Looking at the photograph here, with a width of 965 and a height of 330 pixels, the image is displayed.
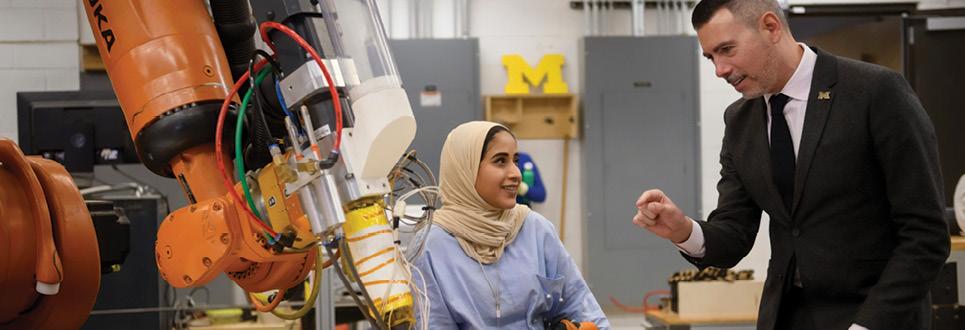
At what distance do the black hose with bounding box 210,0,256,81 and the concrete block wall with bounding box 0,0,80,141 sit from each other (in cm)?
516

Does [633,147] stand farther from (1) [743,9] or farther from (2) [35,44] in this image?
(1) [743,9]

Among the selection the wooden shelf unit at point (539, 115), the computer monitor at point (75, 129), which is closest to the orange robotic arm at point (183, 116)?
the computer monitor at point (75, 129)

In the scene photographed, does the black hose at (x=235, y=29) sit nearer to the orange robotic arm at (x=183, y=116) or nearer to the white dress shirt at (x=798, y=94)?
the orange robotic arm at (x=183, y=116)

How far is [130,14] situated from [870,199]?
1.25m

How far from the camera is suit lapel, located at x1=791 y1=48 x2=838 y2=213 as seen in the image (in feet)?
5.62

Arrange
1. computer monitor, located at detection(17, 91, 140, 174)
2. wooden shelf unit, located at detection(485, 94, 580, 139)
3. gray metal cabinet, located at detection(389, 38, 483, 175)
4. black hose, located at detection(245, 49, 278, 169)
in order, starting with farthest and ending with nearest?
wooden shelf unit, located at detection(485, 94, 580, 139) < gray metal cabinet, located at detection(389, 38, 483, 175) < computer monitor, located at detection(17, 91, 140, 174) < black hose, located at detection(245, 49, 278, 169)

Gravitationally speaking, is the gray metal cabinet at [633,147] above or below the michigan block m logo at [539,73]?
below

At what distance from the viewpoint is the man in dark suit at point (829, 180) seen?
163cm

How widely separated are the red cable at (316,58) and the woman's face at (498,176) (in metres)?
1.28

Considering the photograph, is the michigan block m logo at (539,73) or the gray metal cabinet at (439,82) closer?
the gray metal cabinet at (439,82)

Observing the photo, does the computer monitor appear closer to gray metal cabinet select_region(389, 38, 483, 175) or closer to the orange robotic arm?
the orange robotic arm

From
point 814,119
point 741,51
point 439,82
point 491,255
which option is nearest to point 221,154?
point 741,51

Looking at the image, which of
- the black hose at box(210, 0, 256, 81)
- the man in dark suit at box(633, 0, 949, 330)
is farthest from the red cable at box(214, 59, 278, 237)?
the man in dark suit at box(633, 0, 949, 330)

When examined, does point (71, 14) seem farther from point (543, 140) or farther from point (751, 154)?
point (751, 154)
